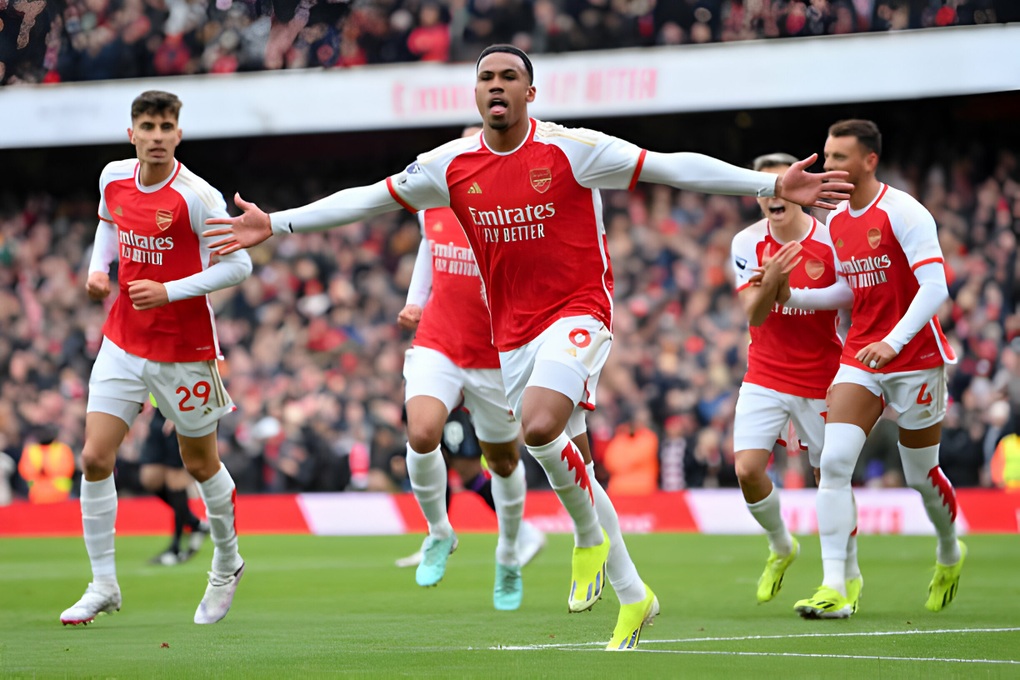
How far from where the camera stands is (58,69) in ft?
73.9

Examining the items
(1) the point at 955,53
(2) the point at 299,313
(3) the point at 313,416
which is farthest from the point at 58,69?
(1) the point at 955,53

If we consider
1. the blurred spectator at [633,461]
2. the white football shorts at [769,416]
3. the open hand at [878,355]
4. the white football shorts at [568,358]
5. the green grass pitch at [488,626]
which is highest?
the white football shorts at [568,358]

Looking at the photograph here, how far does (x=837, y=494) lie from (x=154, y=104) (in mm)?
4410

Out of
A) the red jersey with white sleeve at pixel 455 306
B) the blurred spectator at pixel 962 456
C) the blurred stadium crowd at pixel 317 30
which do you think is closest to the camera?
the red jersey with white sleeve at pixel 455 306

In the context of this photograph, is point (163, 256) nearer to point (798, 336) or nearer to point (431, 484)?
Result: point (431, 484)

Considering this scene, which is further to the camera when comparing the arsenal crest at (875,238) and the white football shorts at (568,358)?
the arsenal crest at (875,238)

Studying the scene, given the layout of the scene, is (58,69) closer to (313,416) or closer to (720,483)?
(313,416)

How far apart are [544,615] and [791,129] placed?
1612 centimetres

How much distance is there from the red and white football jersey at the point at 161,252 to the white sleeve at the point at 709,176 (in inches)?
119

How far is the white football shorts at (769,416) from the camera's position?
932cm

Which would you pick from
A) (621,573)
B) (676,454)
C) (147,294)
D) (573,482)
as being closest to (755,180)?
(573,482)

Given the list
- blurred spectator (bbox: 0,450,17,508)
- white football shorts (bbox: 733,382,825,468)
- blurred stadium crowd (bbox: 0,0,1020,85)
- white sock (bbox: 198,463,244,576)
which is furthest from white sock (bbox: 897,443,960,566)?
blurred spectator (bbox: 0,450,17,508)

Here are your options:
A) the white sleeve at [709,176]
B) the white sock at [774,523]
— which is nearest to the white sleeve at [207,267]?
the white sleeve at [709,176]

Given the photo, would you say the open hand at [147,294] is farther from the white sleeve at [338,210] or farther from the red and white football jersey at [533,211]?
the red and white football jersey at [533,211]
